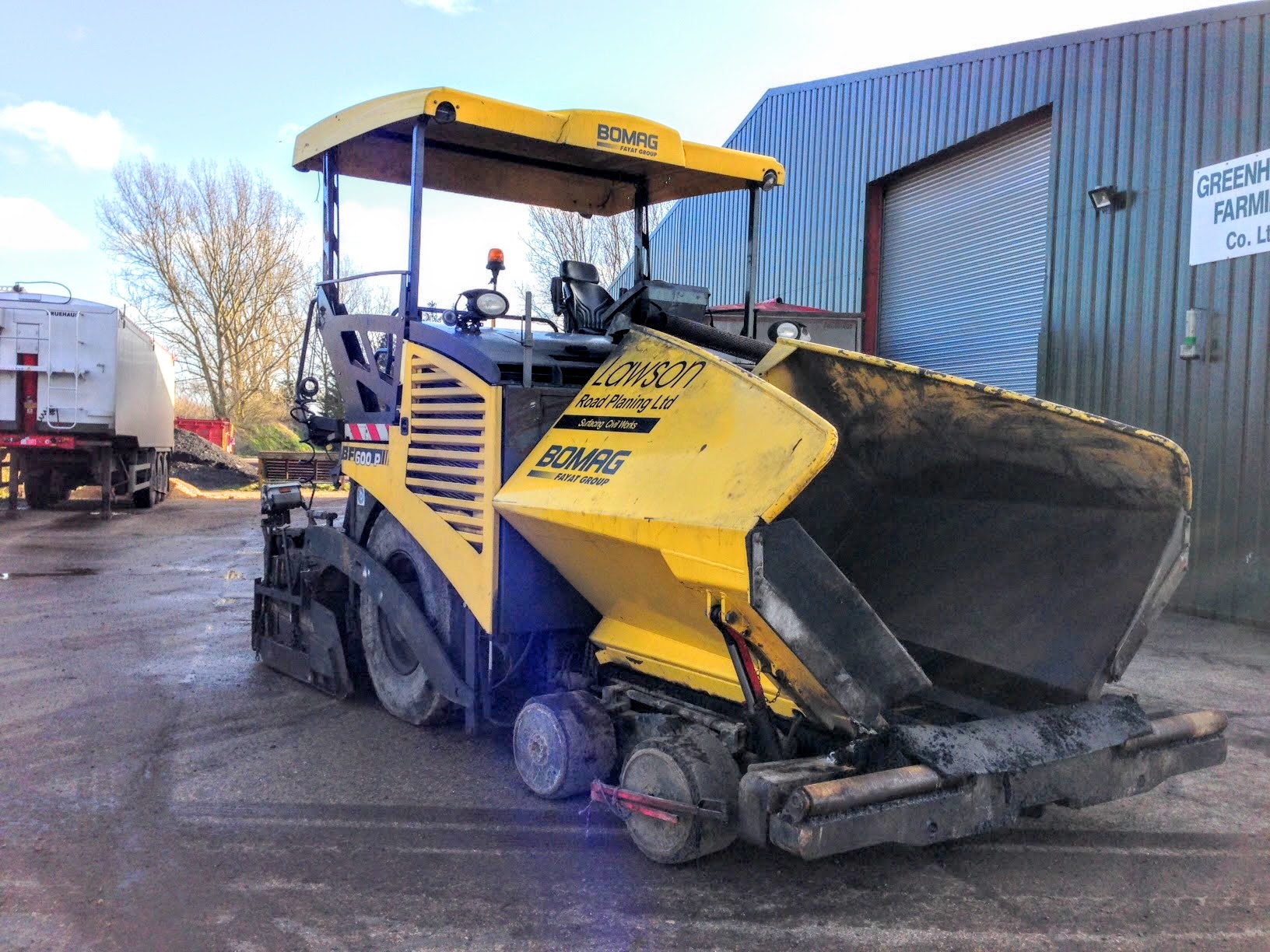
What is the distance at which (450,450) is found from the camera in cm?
429

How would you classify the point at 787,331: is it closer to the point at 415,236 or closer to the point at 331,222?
the point at 415,236

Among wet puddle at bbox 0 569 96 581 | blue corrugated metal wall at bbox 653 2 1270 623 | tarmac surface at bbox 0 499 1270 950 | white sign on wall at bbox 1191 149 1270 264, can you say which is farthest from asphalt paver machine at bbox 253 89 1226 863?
wet puddle at bbox 0 569 96 581

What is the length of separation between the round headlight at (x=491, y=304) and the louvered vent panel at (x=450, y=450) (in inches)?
13.1

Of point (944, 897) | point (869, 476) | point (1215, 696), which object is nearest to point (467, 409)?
point (869, 476)

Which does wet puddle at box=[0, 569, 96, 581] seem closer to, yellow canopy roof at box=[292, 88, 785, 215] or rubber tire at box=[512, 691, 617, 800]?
yellow canopy roof at box=[292, 88, 785, 215]

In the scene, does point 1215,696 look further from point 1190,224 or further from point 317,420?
point 317,420

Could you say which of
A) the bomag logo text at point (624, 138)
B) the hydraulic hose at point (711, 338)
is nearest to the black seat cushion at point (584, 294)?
the bomag logo text at point (624, 138)

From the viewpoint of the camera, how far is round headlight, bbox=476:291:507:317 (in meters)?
4.43

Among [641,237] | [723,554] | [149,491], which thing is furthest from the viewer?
[149,491]

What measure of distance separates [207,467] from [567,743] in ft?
74.5

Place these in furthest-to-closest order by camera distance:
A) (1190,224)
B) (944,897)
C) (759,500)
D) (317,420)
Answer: (1190,224) → (317,420) → (944,897) → (759,500)

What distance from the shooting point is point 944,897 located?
320cm

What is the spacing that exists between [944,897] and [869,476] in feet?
4.82

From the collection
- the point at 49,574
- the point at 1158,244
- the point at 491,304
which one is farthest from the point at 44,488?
the point at 1158,244
